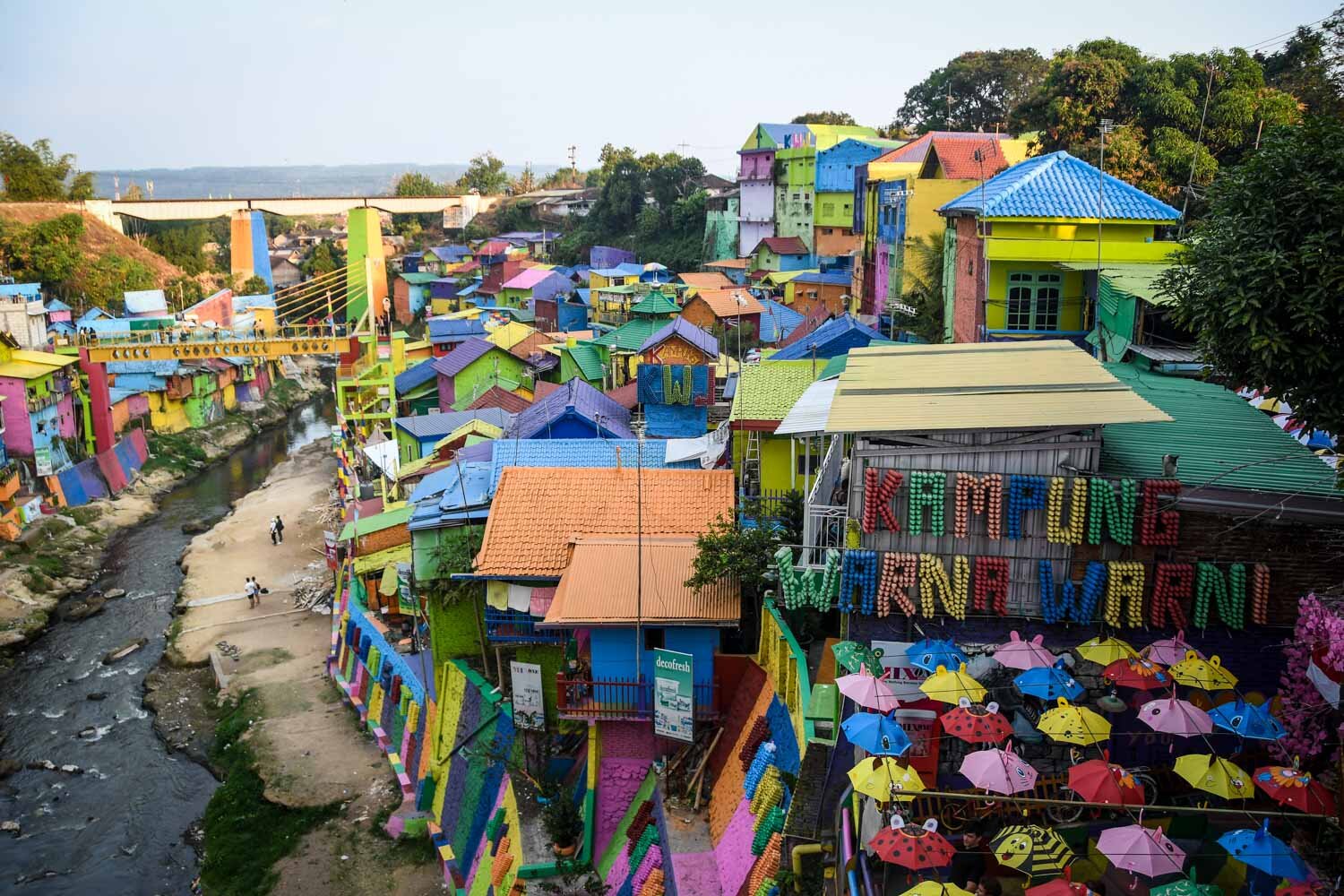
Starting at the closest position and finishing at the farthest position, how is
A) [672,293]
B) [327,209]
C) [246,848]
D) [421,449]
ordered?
[246,848] < [421,449] < [672,293] < [327,209]

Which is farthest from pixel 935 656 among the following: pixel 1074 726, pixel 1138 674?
pixel 1138 674

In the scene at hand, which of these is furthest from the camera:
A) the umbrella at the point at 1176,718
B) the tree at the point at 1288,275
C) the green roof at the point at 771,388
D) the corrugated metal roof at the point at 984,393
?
the green roof at the point at 771,388

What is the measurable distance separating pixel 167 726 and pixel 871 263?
69.3ft

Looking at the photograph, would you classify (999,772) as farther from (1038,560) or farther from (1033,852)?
(1038,560)

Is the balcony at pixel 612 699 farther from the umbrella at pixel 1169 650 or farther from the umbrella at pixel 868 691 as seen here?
the umbrella at pixel 1169 650

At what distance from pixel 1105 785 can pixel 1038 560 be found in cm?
210

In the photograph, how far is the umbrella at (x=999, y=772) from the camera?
8297 millimetres

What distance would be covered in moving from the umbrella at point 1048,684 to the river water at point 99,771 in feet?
43.3

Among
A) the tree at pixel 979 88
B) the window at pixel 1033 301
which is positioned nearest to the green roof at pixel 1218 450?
the window at pixel 1033 301

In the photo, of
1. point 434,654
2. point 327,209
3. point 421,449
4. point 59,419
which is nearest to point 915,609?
point 434,654

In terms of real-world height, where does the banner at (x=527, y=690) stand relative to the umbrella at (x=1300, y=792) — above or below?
below

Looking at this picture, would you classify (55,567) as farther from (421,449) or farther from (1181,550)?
(1181,550)

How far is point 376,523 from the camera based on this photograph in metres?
21.5

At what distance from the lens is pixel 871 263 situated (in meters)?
30.0
